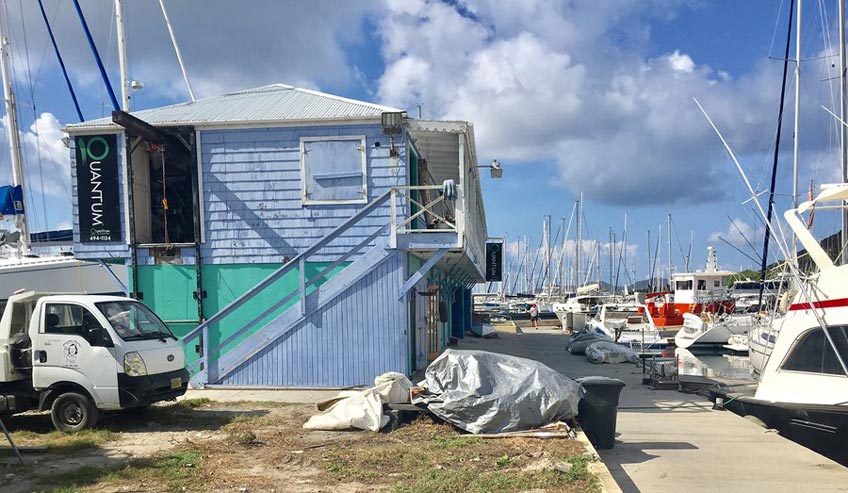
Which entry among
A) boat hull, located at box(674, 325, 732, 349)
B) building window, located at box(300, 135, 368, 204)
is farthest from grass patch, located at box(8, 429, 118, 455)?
boat hull, located at box(674, 325, 732, 349)

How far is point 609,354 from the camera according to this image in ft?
70.5

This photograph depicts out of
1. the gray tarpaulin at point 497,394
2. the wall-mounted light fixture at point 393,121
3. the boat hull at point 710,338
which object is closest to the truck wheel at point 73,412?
the gray tarpaulin at point 497,394

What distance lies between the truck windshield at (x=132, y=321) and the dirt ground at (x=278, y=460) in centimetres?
138

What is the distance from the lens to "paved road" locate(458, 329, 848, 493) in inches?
297

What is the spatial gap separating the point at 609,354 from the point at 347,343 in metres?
11.7

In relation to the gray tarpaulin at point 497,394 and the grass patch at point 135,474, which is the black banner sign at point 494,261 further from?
the grass patch at point 135,474

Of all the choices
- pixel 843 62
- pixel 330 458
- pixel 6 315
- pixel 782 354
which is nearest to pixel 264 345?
pixel 6 315

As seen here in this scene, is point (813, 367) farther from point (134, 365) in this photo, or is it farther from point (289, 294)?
point (134, 365)

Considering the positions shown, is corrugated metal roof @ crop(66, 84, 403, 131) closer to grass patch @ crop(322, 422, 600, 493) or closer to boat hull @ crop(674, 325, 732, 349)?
grass patch @ crop(322, 422, 600, 493)

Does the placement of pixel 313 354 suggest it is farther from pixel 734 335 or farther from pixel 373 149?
pixel 734 335

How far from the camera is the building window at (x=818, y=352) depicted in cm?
921

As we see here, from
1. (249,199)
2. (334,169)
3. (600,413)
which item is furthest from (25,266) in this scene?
(600,413)

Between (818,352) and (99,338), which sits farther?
(818,352)

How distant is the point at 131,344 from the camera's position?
Answer: 9.44 metres
